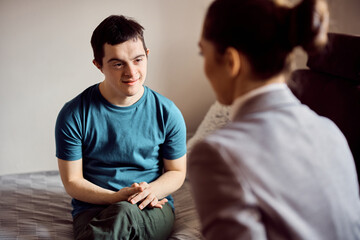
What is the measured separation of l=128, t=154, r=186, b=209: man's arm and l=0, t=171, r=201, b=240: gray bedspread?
180 mm

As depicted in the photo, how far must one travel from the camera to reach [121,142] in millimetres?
1440

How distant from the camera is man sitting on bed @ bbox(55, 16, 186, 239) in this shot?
1364 millimetres

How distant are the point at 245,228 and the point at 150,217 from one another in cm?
79

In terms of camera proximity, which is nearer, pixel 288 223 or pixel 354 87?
pixel 288 223

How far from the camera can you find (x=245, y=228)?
2.06 feet

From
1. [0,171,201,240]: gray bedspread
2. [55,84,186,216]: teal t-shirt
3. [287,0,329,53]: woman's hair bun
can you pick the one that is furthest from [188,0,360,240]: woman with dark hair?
[0,171,201,240]: gray bedspread

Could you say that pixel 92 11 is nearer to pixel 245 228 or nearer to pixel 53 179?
pixel 53 179

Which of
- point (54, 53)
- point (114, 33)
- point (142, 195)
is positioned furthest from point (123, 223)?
point (54, 53)

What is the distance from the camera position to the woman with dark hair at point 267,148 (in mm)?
639

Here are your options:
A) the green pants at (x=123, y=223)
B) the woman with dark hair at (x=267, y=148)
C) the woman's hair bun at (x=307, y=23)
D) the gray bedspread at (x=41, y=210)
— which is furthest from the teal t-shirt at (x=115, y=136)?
the woman's hair bun at (x=307, y=23)

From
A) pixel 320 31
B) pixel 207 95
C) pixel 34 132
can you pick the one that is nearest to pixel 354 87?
pixel 320 31

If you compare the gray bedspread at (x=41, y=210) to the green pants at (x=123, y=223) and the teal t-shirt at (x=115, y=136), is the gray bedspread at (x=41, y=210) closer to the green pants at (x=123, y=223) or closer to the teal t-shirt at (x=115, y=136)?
the green pants at (x=123, y=223)

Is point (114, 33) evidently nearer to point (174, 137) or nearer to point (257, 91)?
point (174, 137)

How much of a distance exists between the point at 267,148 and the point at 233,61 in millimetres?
202
